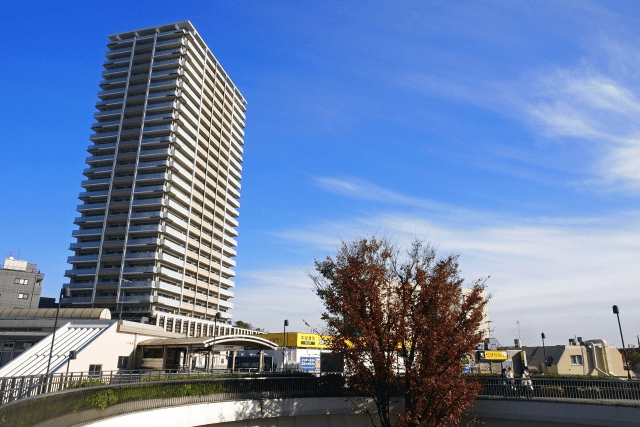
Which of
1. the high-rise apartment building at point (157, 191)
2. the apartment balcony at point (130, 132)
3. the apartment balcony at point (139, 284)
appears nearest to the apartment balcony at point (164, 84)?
the high-rise apartment building at point (157, 191)

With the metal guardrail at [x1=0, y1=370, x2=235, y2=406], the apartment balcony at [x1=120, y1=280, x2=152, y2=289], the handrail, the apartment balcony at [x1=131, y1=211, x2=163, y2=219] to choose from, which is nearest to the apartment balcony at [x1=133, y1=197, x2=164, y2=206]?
the apartment balcony at [x1=131, y1=211, x2=163, y2=219]

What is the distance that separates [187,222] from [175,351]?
162ft

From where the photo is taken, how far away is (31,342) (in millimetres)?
47406

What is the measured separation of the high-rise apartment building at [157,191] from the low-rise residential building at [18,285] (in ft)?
56.7

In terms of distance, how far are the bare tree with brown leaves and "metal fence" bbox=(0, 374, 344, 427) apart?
3.67 m

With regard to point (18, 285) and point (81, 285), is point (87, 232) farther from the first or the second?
point (18, 285)

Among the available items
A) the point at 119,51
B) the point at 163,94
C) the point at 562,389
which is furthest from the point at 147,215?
the point at 562,389

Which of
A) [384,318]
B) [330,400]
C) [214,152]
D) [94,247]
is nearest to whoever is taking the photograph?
Result: [384,318]

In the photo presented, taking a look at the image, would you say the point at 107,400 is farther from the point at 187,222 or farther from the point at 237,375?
the point at 187,222

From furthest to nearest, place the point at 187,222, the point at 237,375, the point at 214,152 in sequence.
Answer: the point at 214,152 < the point at 187,222 < the point at 237,375

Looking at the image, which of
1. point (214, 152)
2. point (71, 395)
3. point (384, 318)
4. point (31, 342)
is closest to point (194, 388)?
point (71, 395)

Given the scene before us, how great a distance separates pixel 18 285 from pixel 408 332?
317ft

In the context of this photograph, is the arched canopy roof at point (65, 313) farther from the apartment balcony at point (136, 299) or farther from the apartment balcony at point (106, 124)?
the apartment balcony at point (106, 124)

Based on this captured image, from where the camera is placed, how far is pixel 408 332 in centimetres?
2581
